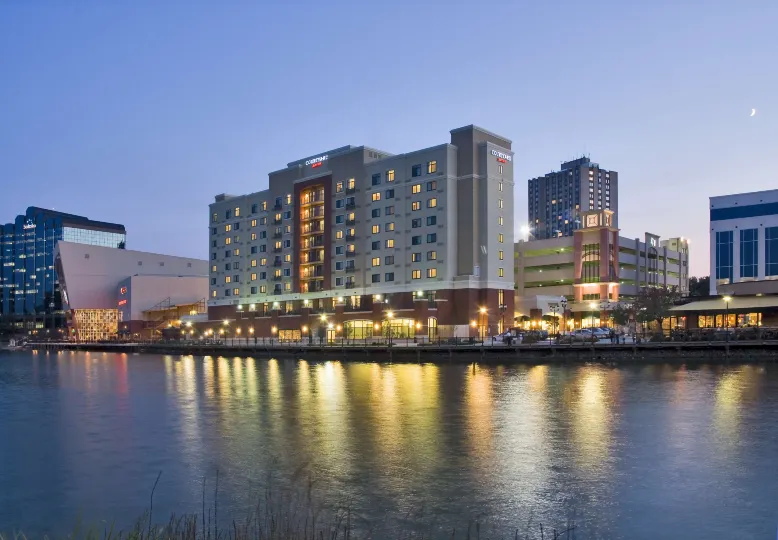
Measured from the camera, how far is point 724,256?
84.6m

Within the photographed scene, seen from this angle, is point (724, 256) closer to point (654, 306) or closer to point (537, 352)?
point (654, 306)

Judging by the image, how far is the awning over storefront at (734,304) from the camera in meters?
77.1

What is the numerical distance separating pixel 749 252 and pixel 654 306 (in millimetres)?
19651

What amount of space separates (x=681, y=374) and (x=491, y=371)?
1698cm

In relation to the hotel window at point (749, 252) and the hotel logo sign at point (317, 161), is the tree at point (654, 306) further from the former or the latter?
the hotel logo sign at point (317, 161)

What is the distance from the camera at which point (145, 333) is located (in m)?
165

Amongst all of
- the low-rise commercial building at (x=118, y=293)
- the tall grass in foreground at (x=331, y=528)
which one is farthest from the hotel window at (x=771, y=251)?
the low-rise commercial building at (x=118, y=293)

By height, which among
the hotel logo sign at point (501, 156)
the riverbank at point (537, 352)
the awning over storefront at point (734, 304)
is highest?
the hotel logo sign at point (501, 156)

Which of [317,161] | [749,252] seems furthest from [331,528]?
[317,161]

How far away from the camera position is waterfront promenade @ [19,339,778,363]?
70262 millimetres

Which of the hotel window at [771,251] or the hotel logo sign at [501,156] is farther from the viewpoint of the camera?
the hotel logo sign at [501,156]

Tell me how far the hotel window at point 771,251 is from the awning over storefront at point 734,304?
3.70 m

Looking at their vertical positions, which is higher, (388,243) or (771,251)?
(388,243)

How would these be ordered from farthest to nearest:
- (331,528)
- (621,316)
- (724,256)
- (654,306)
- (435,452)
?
(621,316)
(654,306)
(724,256)
(435,452)
(331,528)
